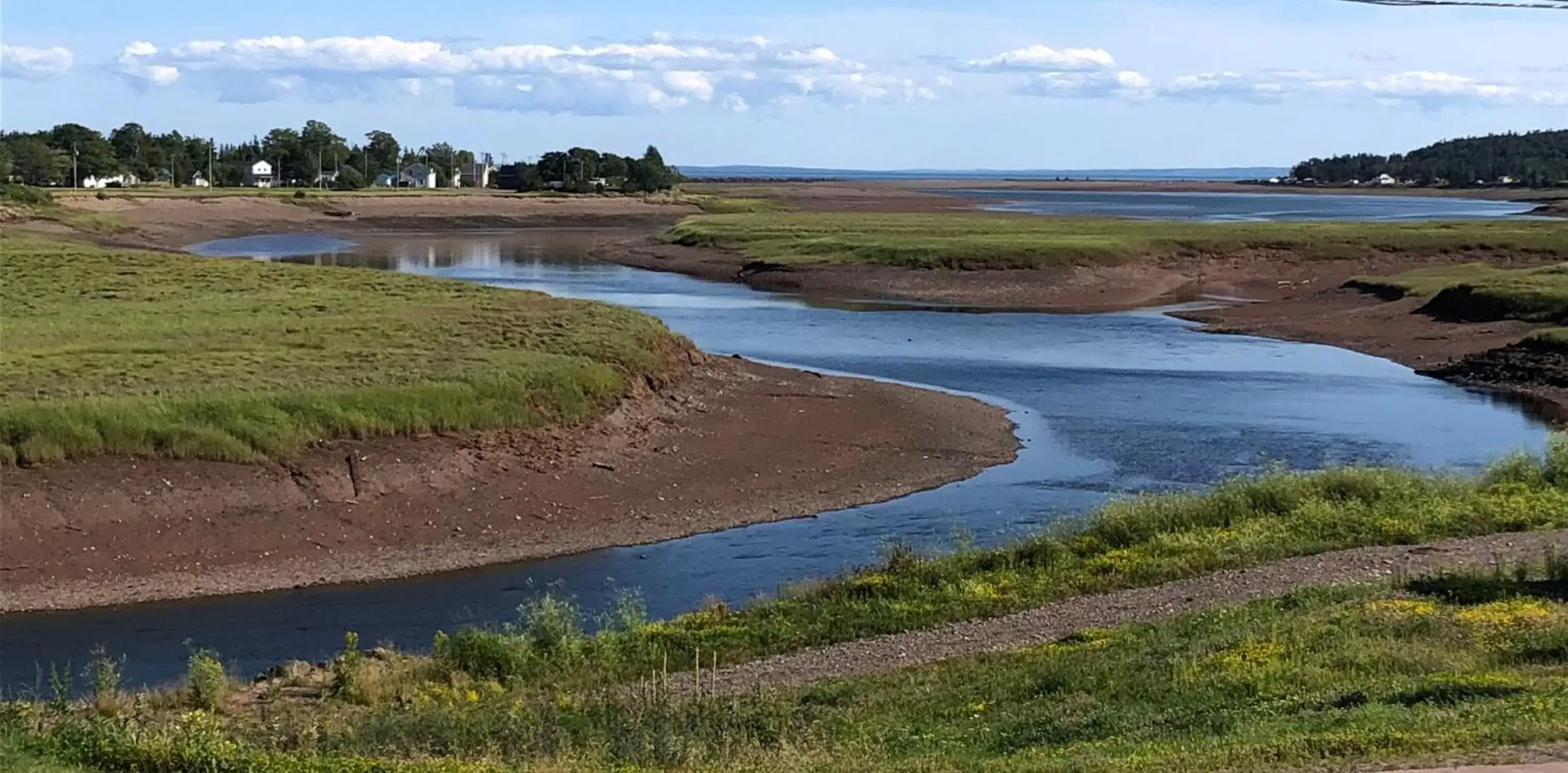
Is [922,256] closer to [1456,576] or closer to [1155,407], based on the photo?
[1155,407]

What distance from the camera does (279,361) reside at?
34062 millimetres

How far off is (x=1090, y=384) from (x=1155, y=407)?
14.6 feet

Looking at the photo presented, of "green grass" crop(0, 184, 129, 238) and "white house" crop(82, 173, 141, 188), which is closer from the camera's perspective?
"green grass" crop(0, 184, 129, 238)

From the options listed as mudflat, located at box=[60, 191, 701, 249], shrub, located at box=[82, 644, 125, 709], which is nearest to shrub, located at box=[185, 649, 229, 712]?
shrub, located at box=[82, 644, 125, 709]

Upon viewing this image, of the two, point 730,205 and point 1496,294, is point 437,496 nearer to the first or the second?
point 1496,294


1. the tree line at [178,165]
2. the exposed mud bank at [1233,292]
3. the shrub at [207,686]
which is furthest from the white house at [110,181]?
the shrub at [207,686]

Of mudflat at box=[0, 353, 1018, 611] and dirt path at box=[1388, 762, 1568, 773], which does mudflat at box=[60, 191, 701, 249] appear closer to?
mudflat at box=[0, 353, 1018, 611]

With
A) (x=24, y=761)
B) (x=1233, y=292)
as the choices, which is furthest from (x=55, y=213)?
(x=24, y=761)

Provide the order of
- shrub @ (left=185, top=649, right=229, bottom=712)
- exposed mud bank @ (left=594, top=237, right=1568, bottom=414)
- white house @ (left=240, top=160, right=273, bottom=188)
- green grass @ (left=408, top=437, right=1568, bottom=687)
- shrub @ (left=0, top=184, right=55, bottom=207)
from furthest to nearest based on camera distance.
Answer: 1. white house @ (left=240, top=160, right=273, bottom=188)
2. shrub @ (left=0, top=184, right=55, bottom=207)
3. exposed mud bank @ (left=594, top=237, right=1568, bottom=414)
4. green grass @ (left=408, top=437, right=1568, bottom=687)
5. shrub @ (left=185, top=649, right=229, bottom=712)

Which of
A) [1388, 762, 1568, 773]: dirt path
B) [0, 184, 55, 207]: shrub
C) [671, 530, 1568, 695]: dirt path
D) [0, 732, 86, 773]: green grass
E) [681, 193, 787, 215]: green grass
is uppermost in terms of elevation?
[0, 184, 55, 207]: shrub

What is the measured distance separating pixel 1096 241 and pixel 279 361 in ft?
200

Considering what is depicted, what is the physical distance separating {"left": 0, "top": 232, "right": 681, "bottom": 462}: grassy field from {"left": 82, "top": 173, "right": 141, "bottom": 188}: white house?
387 feet

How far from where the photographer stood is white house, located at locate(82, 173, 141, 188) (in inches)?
6437

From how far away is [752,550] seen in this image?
88.3 feet
